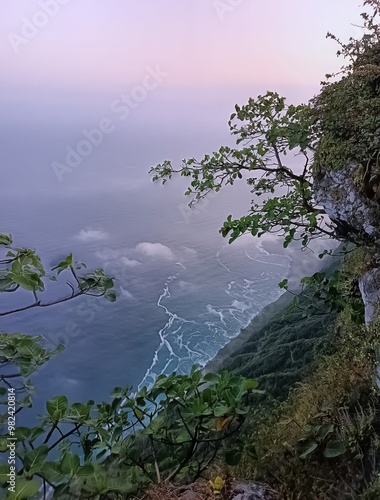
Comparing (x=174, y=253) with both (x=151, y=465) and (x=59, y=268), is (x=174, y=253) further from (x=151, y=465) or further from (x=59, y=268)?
(x=59, y=268)

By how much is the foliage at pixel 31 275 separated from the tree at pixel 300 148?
0.88 meters

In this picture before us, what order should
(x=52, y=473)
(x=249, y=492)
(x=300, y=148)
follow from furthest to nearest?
1. (x=300, y=148)
2. (x=249, y=492)
3. (x=52, y=473)

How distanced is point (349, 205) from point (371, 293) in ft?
1.57

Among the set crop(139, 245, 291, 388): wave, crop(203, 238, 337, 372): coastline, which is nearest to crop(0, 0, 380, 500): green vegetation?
crop(139, 245, 291, 388): wave

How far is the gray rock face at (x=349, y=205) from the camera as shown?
191 cm

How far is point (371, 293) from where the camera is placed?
186 centimetres

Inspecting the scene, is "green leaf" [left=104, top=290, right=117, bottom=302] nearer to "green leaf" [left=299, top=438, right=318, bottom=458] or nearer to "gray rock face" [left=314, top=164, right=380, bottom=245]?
"green leaf" [left=299, top=438, right=318, bottom=458]

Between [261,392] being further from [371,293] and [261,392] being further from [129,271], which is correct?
[129,271]

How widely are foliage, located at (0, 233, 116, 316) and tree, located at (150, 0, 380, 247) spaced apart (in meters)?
0.88

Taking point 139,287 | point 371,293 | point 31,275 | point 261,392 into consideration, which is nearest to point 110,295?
point 31,275

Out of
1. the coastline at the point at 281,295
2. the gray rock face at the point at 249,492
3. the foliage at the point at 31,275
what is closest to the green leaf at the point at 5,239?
the foliage at the point at 31,275

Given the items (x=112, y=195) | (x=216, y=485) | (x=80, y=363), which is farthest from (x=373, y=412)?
(x=112, y=195)

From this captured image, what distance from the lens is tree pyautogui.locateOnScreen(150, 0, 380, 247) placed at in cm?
194

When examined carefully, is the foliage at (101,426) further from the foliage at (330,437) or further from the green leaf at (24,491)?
the foliage at (330,437)
